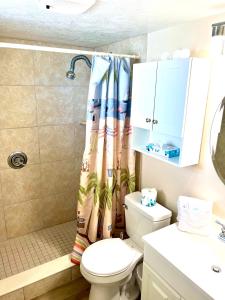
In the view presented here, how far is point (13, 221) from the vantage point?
2.50 meters

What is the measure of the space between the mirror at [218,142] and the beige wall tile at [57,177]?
168 cm

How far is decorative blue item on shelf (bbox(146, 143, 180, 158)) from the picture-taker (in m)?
1.61

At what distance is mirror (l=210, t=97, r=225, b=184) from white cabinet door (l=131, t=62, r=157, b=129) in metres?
0.44

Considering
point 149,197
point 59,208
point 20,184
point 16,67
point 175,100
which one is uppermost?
point 16,67

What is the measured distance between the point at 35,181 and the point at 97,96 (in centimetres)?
126

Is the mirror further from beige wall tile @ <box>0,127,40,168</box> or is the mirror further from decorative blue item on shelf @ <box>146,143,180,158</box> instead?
beige wall tile @ <box>0,127,40,168</box>

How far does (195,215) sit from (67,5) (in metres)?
1.45

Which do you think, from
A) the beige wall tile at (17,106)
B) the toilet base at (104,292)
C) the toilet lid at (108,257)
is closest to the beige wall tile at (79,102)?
the beige wall tile at (17,106)

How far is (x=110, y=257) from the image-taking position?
1712 mm

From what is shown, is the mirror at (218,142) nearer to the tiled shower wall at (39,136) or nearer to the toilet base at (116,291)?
the toilet base at (116,291)

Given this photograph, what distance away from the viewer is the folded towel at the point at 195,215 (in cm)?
150

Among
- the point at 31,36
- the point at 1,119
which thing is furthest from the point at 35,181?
the point at 31,36

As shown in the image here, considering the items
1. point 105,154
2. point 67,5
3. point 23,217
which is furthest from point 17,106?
point 67,5

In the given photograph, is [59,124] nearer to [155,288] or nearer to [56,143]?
[56,143]
